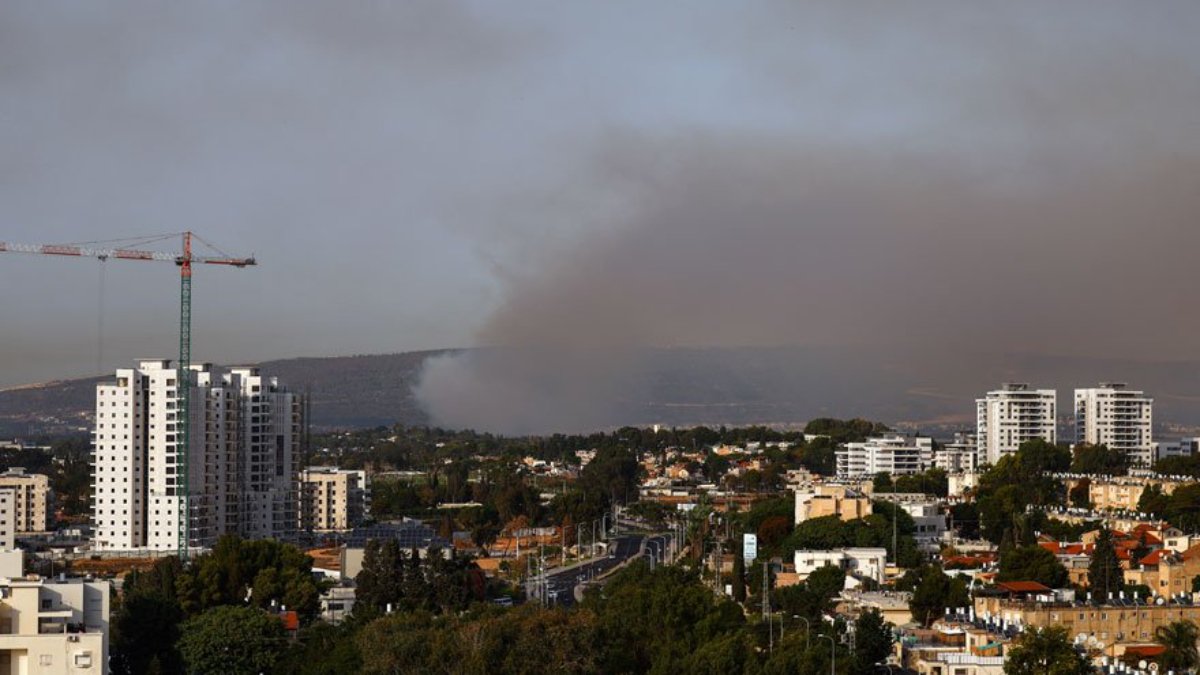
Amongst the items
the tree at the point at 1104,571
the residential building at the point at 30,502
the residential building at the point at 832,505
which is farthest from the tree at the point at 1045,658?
the residential building at the point at 30,502

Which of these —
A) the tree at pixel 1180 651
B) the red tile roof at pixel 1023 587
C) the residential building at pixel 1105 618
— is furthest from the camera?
the red tile roof at pixel 1023 587

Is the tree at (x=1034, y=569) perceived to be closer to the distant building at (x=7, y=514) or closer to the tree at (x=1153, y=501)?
the tree at (x=1153, y=501)

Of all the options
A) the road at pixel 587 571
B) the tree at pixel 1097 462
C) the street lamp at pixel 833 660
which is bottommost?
the road at pixel 587 571

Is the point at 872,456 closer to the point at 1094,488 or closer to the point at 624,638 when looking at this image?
the point at 1094,488

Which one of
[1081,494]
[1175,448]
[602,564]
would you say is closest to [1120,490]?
[1081,494]

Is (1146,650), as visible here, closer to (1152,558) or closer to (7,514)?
(1152,558)

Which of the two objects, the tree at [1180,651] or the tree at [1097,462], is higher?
the tree at [1097,462]

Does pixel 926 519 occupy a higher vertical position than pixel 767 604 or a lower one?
higher
